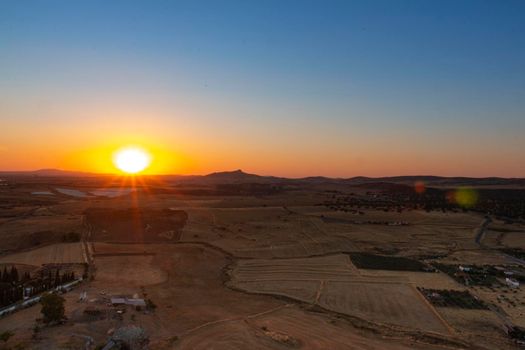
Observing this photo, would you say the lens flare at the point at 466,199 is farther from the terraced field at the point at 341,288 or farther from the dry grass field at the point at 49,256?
the dry grass field at the point at 49,256

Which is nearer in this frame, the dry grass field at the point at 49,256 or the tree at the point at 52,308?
the tree at the point at 52,308

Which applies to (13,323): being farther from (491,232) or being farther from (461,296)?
(491,232)

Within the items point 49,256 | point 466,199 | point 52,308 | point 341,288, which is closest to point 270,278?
point 341,288

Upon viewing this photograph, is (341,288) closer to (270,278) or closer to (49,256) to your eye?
(270,278)

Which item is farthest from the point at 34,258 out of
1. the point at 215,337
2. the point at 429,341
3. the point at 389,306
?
the point at 429,341

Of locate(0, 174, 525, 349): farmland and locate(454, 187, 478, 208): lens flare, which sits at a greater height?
locate(454, 187, 478, 208): lens flare

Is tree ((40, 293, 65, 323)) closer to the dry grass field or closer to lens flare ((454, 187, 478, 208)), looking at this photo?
the dry grass field

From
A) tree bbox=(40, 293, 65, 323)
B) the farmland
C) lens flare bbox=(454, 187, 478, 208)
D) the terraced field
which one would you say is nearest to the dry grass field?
the farmland

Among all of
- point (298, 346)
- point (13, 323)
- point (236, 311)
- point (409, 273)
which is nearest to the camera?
point (298, 346)

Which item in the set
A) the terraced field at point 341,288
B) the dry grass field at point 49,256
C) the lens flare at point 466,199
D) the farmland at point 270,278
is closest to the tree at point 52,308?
the farmland at point 270,278
